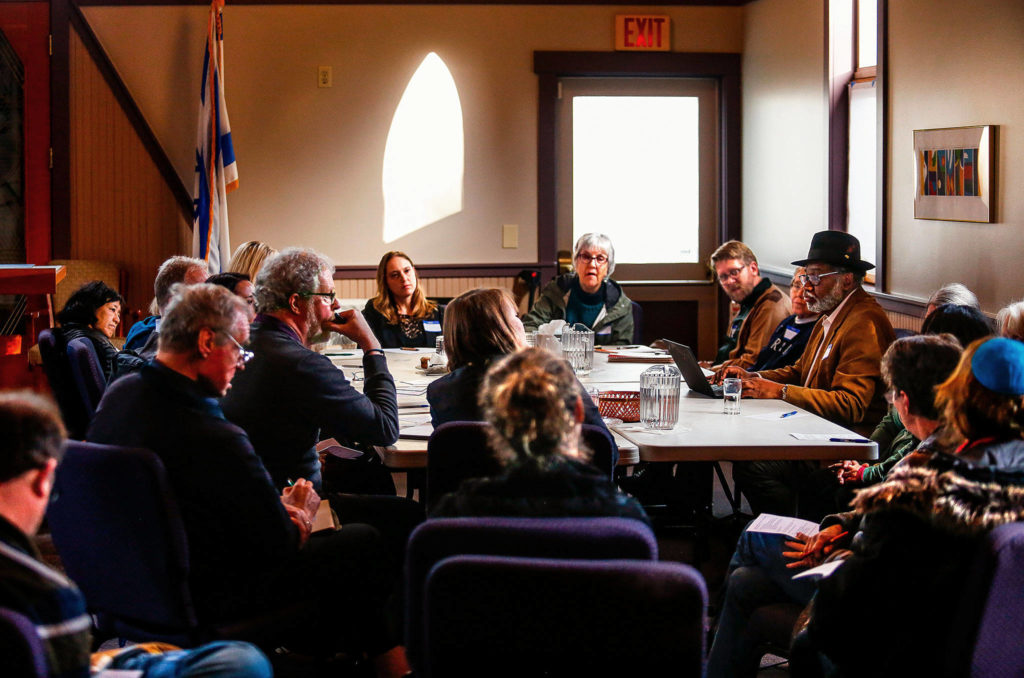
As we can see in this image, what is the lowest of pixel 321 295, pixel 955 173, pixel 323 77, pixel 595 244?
pixel 321 295

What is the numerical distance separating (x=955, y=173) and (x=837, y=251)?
84 centimetres

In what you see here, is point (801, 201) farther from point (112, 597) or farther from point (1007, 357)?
point (112, 597)

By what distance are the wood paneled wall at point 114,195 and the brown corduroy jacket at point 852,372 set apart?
15.7 ft

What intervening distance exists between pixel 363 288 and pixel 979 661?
6062 mm

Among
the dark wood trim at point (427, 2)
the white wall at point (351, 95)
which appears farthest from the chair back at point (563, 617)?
the dark wood trim at point (427, 2)

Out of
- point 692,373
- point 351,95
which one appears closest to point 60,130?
point 351,95

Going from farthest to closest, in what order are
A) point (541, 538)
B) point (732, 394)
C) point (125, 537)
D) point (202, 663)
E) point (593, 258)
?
point (593, 258), point (732, 394), point (125, 537), point (202, 663), point (541, 538)

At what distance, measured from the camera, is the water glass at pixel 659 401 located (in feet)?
11.2

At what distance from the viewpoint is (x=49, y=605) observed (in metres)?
1.48

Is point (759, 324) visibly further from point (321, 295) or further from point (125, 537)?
point (125, 537)

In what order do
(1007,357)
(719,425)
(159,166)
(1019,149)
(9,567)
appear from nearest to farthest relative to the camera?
1. (9,567)
2. (1007,357)
3. (719,425)
4. (1019,149)
5. (159,166)

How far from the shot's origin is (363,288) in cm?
761

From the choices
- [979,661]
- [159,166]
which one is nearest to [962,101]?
[979,661]

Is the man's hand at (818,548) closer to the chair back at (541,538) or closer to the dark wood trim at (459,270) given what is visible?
the chair back at (541,538)
